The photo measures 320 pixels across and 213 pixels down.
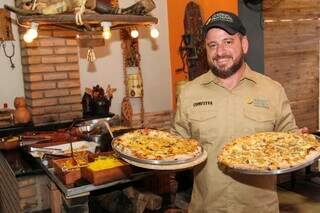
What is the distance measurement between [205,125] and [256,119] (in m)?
0.29

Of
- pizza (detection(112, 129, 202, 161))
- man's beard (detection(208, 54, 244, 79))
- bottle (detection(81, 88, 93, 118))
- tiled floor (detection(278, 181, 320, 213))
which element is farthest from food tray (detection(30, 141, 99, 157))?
tiled floor (detection(278, 181, 320, 213))

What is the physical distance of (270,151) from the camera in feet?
6.73

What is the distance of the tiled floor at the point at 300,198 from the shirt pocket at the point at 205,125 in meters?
2.67

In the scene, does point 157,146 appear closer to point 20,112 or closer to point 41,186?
point 41,186

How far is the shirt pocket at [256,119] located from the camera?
7.06 ft

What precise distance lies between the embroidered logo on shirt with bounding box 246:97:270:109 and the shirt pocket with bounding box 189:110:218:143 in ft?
0.66


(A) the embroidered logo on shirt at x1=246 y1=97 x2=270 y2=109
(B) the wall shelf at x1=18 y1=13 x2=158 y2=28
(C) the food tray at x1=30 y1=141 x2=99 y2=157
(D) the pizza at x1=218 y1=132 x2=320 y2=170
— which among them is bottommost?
(C) the food tray at x1=30 y1=141 x2=99 y2=157

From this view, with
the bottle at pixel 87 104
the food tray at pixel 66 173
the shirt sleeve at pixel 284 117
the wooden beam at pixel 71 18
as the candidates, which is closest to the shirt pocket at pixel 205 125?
the shirt sleeve at pixel 284 117

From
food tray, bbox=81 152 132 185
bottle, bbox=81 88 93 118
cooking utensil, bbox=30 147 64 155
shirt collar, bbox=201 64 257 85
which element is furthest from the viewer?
bottle, bbox=81 88 93 118

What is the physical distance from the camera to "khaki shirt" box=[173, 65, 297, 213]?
84.0 inches

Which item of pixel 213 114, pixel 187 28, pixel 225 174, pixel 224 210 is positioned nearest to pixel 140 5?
pixel 213 114

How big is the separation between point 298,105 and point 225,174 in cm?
368

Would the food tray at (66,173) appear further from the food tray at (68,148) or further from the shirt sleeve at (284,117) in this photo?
the shirt sleeve at (284,117)

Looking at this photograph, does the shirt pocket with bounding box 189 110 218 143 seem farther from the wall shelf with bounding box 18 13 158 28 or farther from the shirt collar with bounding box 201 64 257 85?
the wall shelf with bounding box 18 13 158 28
